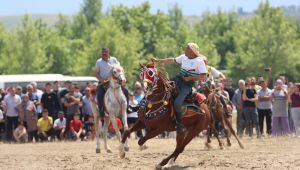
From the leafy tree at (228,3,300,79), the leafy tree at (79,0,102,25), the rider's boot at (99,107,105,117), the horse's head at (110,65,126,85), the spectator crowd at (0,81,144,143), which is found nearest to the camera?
the horse's head at (110,65,126,85)

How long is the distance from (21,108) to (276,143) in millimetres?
9082

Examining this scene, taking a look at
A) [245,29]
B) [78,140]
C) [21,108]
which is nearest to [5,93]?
[21,108]

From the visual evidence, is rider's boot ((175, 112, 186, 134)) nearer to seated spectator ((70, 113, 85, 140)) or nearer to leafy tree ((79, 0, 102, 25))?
seated spectator ((70, 113, 85, 140))

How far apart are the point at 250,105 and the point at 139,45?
124 ft

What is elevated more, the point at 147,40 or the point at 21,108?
the point at 147,40

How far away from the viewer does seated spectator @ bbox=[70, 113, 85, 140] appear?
26250mm

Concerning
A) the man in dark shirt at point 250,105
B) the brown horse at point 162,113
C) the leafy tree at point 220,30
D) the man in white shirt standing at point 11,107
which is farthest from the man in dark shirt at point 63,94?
the leafy tree at point 220,30

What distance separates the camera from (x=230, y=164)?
49.3ft

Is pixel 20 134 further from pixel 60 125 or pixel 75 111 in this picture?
pixel 75 111

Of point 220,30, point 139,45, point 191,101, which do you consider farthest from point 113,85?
point 220,30

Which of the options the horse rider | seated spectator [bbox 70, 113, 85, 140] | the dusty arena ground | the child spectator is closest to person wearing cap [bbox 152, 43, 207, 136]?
the dusty arena ground

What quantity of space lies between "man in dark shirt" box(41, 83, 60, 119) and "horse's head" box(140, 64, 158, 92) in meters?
11.7

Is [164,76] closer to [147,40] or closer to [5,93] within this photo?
[5,93]

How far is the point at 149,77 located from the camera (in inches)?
597
